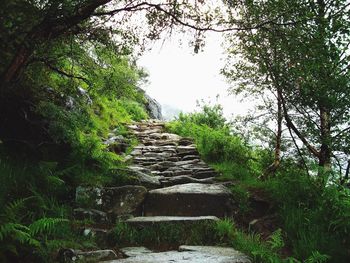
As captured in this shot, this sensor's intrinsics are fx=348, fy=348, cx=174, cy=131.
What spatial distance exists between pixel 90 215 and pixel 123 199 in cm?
88

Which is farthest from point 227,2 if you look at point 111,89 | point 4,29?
point 4,29

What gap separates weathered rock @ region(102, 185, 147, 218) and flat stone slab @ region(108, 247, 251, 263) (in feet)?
6.57

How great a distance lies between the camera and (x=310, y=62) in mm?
5336

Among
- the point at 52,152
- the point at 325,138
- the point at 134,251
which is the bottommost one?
the point at 134,251

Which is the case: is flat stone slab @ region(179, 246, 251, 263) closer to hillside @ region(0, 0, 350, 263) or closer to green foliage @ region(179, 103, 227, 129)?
hillside @ region(0, 0, 350, 263)

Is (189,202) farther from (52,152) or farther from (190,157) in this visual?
(190,157)

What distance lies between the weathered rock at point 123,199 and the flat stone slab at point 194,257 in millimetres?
2003

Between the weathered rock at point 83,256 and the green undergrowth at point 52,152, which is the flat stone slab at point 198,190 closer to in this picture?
the green undergrowth at point 52,152

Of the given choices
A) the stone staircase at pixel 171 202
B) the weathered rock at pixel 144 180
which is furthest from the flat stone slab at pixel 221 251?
the weathered rock at pixel 144 180

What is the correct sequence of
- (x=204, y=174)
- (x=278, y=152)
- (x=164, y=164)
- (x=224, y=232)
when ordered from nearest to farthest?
1. (x=224, y=232)
2. (x=204, y=174)
3. (x=278, y=152)
4. (x=164, y=164)

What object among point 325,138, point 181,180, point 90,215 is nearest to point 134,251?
point 90,215

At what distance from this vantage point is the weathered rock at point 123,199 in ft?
21.2

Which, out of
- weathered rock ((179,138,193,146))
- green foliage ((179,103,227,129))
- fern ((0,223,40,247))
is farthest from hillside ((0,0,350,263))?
green foliage ((179,103,227,129))

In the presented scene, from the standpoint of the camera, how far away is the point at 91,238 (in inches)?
196
